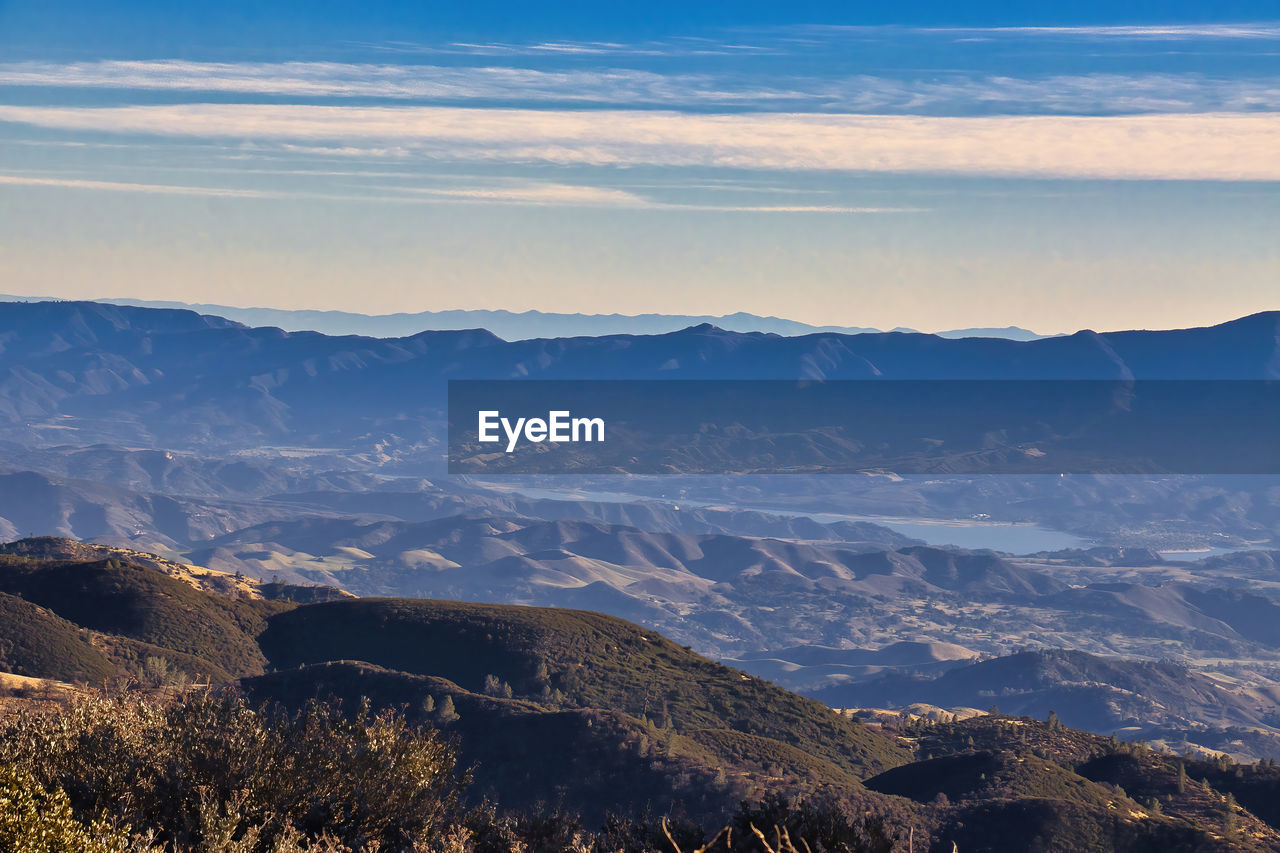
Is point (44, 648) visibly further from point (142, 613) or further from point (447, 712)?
point (447, 712)

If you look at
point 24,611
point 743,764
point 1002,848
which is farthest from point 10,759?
point 24,611

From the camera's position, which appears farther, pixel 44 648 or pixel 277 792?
pixel 44 648

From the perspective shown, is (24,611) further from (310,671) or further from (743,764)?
(743,764)

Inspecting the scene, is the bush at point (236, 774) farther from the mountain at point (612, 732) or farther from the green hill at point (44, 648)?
the green hill at point (44, 648)

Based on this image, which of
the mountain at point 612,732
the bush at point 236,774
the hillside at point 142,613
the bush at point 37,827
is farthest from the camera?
the hillside at point 142,613

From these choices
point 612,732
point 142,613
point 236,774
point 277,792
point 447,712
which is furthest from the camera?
point 142,613

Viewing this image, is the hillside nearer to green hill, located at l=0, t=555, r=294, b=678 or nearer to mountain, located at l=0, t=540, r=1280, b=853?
green hill, located at l=0, t=555, r=294, b=678

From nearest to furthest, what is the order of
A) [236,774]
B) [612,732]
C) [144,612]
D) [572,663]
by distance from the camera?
A: [236,774], [612,732], [144,612], [572,663]

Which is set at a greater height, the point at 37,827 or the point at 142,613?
the point at 37,827

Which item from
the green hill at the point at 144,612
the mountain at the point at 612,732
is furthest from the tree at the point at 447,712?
the green hill at the point at 144,612

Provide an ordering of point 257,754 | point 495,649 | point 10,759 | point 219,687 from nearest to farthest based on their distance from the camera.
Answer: point 10,759, point 257,754, point 219,687, point 495,649

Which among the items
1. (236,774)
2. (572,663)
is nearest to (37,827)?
(236,774)
